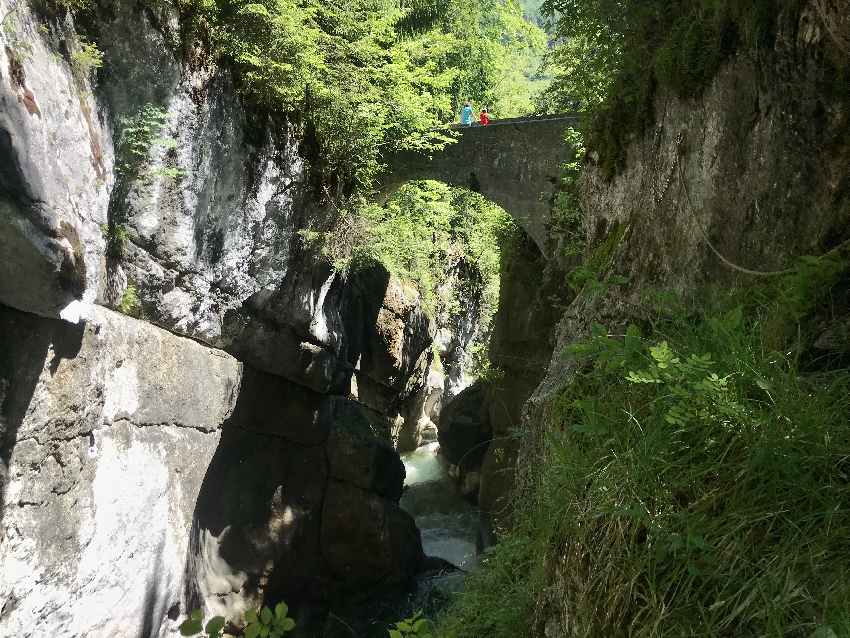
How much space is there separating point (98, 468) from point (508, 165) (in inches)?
328

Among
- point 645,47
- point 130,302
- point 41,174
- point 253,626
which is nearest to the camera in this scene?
point 253,626

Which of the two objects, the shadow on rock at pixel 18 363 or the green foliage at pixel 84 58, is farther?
the green foliage at pixel 84 58

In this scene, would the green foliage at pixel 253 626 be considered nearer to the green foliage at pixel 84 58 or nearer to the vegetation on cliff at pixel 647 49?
the vegetation on cliff at pixel 647 49

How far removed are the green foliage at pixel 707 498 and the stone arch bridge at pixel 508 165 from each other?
9.33 metres

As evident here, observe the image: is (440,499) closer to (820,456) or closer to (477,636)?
(477,636)

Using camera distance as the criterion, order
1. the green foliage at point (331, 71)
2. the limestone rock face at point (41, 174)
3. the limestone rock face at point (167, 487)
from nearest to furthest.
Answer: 1. the limestone rock face at point (41, 174)
2. the limestone rock face at point (167, 487)
3. the green foliage at point (331, 71)

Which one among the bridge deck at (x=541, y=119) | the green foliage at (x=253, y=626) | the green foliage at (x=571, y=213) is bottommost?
the green foliage at (x=253, y=626)

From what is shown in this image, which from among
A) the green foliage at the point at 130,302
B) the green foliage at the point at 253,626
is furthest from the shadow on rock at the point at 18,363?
the green foliage at the point at 253,626

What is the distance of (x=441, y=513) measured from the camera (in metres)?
14.4

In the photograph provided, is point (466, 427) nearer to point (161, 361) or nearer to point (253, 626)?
point (161, 361)

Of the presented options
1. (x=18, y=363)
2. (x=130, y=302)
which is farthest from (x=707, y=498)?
(x=130, y=302)

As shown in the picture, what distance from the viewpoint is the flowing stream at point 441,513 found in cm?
1249

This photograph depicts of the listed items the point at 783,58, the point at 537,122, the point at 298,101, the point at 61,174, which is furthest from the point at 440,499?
the point at 783,58

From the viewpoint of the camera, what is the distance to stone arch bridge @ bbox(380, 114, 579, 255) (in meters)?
11.2
